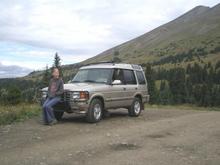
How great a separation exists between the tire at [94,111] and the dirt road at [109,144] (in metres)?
0.25

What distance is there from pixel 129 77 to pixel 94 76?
185 cm

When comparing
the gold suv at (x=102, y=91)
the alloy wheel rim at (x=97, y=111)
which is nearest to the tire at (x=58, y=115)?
the gold suv at (x=102, y=91)

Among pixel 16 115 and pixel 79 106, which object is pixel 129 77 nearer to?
pixel 79 106

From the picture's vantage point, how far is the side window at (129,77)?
1573 cm

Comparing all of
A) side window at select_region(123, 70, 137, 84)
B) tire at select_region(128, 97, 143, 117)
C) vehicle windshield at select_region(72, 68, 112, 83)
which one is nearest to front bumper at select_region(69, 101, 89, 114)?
vehicle windshield at select_region(72, 68, 112, 83)

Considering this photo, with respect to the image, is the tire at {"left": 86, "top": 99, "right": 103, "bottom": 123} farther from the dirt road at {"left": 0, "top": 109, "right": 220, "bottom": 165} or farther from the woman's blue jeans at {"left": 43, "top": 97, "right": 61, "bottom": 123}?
the woman's blue jeans at {"left": 43, "top": 97, "right": 61, "bottom": 123}

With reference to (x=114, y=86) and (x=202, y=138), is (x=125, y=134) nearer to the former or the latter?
(x=202, y=138)

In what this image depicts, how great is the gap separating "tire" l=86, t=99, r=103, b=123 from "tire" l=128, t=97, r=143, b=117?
2.30 metres

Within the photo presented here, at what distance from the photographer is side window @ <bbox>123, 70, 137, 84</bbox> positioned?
15727 millimetres

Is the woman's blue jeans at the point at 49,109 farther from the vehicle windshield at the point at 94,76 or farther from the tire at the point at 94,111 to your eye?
the vehicle windshield at the point at 94,76

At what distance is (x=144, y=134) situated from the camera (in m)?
11.1

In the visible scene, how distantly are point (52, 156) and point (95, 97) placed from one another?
5724mm

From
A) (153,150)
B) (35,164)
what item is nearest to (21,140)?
(35,164)

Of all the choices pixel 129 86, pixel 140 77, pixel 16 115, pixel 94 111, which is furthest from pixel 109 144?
pixel 140 77
